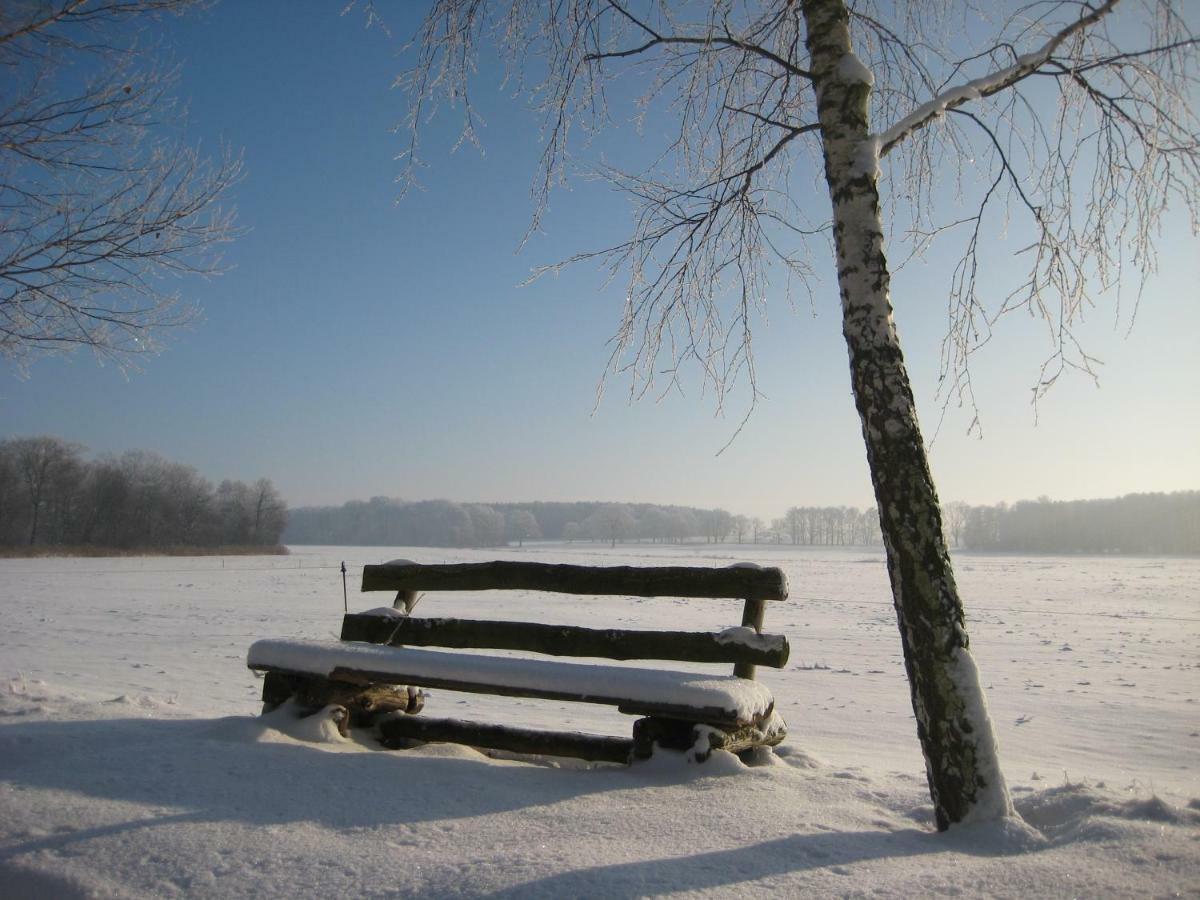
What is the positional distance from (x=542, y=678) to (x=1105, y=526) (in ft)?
401

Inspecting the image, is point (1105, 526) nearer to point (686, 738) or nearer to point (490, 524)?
point (490, 524)

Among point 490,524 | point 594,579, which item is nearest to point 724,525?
point 490,524

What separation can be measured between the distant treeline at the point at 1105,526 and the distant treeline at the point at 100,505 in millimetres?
89190

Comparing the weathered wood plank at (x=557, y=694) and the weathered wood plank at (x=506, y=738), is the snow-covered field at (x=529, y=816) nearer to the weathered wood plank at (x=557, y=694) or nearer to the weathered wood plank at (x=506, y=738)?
the weathered wood plank at (x=506, y=738)

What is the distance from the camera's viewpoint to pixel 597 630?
14.7ft

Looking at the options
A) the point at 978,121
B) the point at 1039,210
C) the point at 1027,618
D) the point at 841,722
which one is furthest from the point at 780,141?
the point at 1027,618

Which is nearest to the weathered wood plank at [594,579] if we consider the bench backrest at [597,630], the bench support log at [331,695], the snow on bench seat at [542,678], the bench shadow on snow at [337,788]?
the bench backrest at [597,630]

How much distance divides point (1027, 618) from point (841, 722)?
16.6m

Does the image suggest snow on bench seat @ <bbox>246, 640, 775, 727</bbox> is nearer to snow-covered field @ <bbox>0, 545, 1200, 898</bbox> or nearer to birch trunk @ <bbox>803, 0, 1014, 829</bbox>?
snow-covered field @ <bbox>0, 545, 1200, 898</bbox>

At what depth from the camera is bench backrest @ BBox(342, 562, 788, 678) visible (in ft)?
14.3

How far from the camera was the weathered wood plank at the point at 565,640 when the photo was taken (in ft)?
14.1

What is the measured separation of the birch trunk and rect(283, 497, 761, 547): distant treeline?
433ft

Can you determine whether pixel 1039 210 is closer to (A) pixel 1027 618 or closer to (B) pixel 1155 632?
(B) pixel 1155 632

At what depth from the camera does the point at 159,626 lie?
16.0 meters
